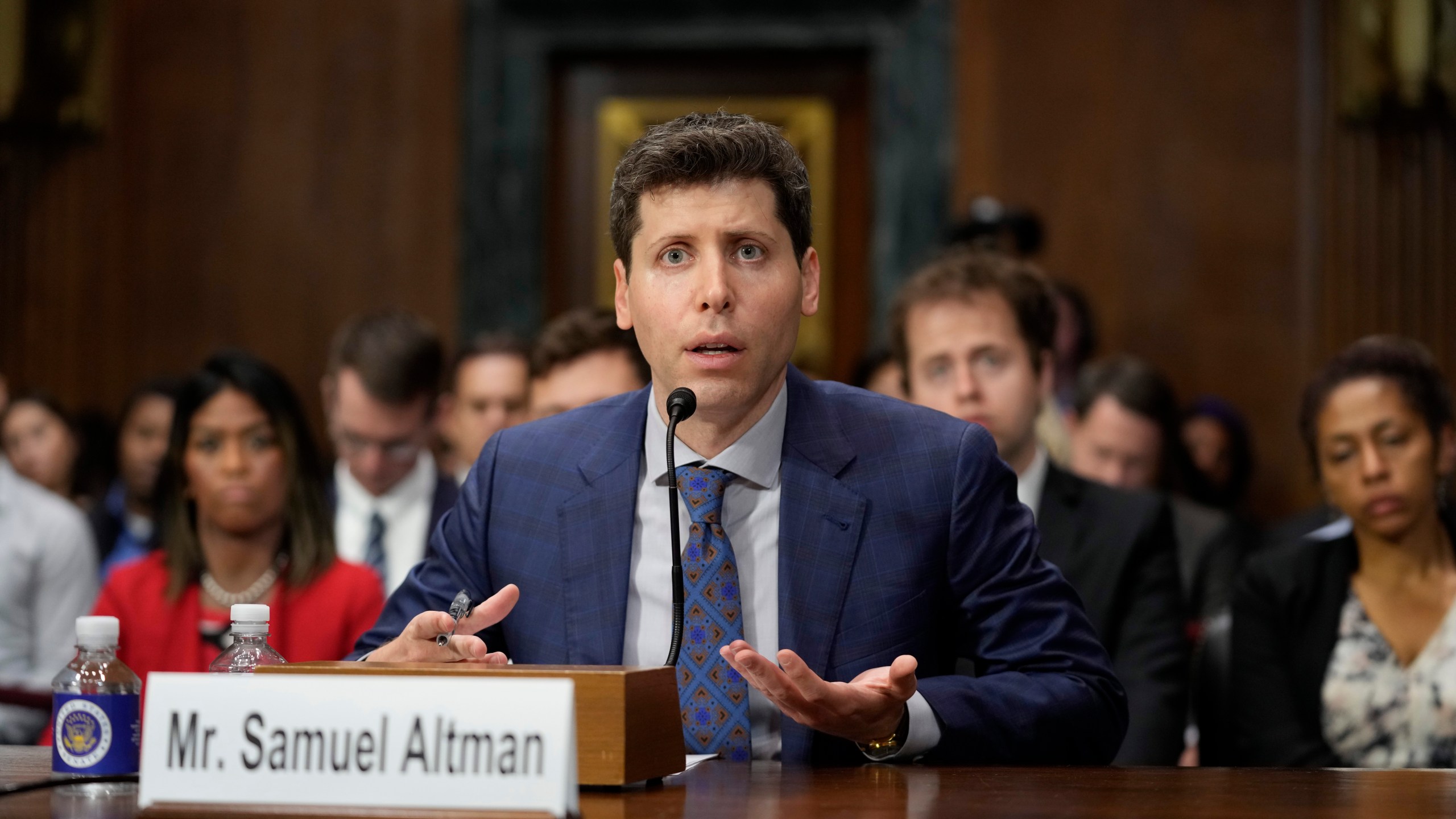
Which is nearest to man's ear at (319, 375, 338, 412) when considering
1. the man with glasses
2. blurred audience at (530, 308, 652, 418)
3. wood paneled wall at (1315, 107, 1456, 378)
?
the man with glasses

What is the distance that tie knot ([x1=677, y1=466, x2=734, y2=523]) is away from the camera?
6.66ft

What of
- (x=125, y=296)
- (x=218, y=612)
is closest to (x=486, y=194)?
(x=125, y=296)

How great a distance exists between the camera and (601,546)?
206 centimetres

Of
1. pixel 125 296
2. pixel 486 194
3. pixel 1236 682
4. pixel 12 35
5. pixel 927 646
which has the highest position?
pixel 12 35

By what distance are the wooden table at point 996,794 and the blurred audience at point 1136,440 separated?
8.73 feet

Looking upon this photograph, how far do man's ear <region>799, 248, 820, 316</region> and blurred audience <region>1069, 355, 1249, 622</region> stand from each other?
239 cm

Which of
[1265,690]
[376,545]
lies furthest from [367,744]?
[376,545]

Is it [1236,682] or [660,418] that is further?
[1236,682]

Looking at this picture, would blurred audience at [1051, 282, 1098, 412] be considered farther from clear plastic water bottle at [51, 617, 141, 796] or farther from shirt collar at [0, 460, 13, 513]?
clear plastic water bottle at [51, 617, 141, 796]

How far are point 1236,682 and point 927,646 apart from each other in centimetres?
138

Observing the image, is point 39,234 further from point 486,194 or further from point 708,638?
point 708,638

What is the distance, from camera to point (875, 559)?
204 cm

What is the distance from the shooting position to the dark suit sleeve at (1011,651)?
1.92 meters

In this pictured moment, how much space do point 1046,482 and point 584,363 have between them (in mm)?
1065
